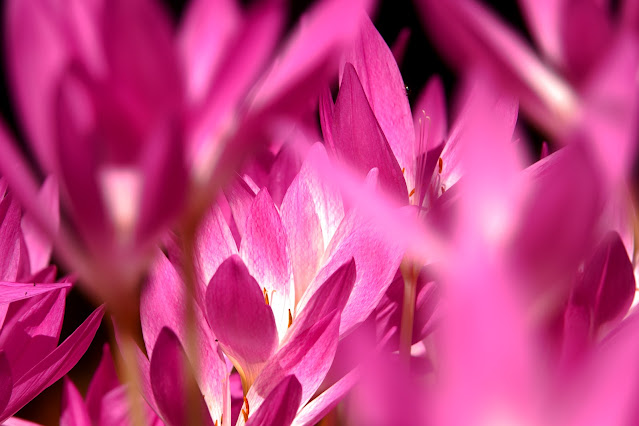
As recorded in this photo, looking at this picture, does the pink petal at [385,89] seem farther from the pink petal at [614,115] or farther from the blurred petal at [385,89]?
the pink petal at [614,115]

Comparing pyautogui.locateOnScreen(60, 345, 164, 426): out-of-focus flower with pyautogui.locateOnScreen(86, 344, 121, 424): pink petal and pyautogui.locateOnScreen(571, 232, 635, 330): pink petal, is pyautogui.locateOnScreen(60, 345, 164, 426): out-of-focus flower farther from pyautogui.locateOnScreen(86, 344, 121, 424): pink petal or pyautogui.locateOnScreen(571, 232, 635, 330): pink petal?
pyautogui.locateOnScreen(571, 232, 635, 330): pink petal

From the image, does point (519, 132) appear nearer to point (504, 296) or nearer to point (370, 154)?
point (370, 154)

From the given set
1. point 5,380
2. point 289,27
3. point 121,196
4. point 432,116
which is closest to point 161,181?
point 121,196

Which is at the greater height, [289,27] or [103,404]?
[289,27]

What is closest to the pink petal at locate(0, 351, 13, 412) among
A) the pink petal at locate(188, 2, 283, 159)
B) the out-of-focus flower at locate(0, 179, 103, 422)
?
the out-of-focus flower at locate(0, 179, 103, 422)

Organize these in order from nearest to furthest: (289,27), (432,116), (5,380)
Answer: (5,380) → (432,116) → (289,27)

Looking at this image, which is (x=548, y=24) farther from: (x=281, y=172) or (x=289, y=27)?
(x=289, y=27)

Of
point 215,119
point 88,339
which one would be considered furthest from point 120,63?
point 88,339
